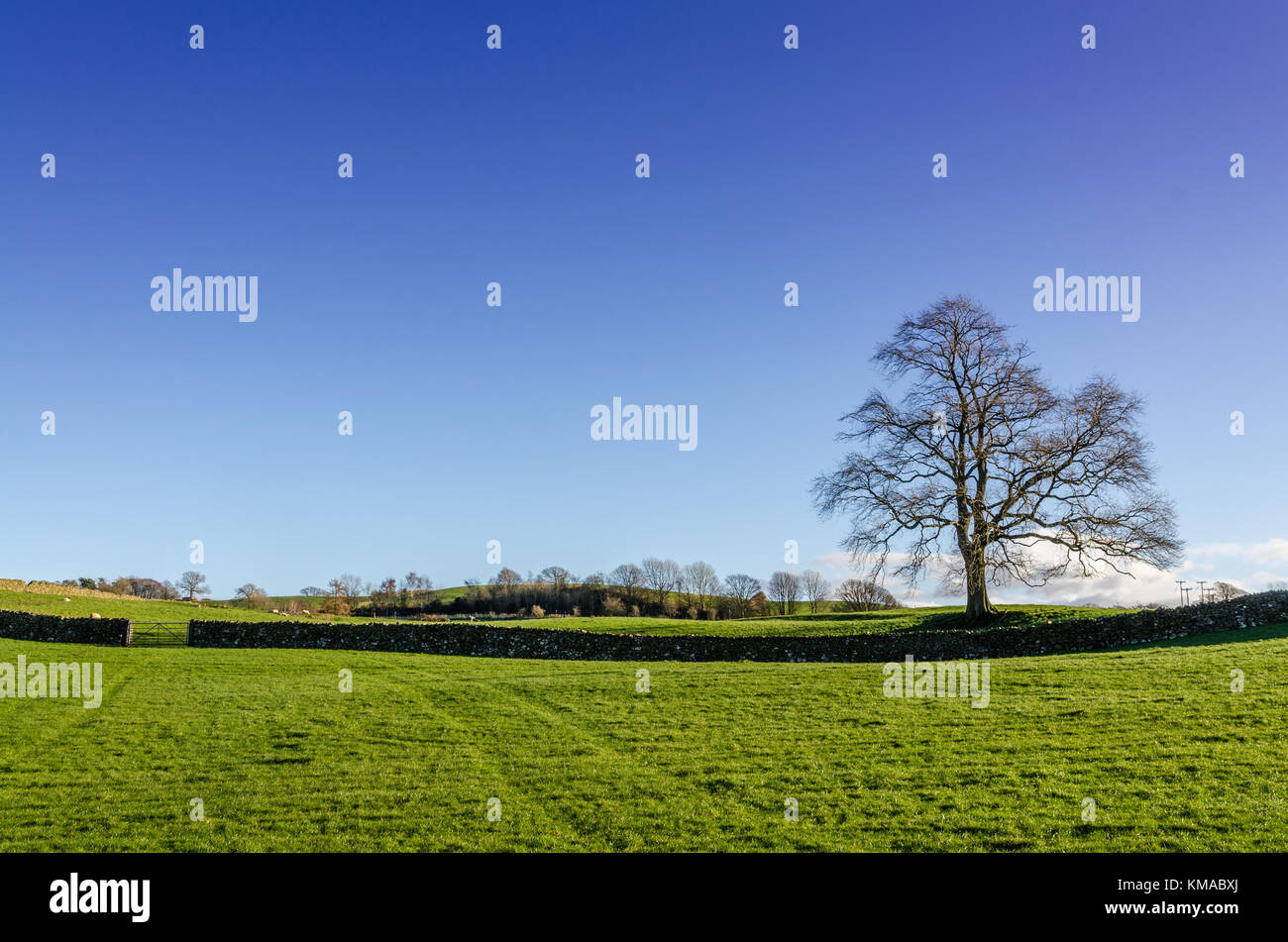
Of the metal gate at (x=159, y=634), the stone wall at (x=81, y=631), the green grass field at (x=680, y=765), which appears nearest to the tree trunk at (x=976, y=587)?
the green grass field at (x=680, y=765)

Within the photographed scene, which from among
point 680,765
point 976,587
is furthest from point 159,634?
point 976,587

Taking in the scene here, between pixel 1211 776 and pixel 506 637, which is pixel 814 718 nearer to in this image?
pixel 1211 776

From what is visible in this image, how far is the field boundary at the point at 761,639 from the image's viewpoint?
29828 millimetres

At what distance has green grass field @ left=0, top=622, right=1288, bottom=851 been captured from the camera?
1004cm

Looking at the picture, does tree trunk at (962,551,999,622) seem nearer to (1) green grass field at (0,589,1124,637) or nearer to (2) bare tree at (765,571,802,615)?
(1) green grass field at (0,589,1124,637)

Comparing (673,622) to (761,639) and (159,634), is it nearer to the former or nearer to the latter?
(761,639)

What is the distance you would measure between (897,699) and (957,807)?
8291 mm

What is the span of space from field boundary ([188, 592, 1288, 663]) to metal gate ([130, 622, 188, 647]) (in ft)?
2.47

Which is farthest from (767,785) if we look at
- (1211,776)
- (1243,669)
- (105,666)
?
(105,666)

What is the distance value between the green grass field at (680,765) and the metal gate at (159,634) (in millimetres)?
18237

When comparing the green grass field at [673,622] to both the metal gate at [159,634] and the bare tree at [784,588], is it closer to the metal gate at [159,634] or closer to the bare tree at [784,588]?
the metal gate at [159,634]

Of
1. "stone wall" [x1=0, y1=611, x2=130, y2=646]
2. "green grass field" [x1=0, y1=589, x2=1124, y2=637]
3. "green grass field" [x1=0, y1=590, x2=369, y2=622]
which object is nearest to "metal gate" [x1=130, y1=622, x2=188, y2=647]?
"stone wall" [x1=0, y1=611, x2=130, y2=646]

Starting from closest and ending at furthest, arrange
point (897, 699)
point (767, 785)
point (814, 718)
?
1. point (767, 785)
2. point (814, 718)
3. point (897, 699)
